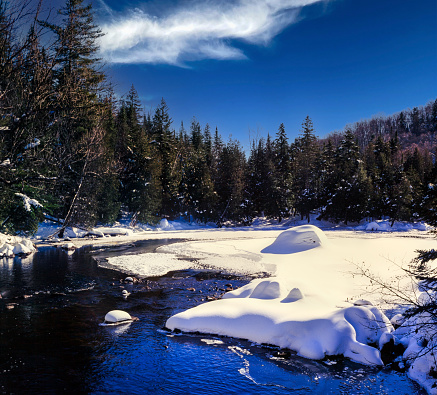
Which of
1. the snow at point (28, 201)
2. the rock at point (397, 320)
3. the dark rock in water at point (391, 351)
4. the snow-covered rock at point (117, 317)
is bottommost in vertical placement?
the dark rock in water at point (391, 351)

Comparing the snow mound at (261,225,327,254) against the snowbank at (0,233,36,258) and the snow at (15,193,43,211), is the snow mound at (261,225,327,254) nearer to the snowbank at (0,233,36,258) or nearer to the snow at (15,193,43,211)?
the snow at (15,193,43,211)

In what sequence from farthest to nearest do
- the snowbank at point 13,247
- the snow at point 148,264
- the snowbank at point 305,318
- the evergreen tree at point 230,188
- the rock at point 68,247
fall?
the evergreen tree at point 230,188
the rock at point 68,247
the snowbank at point 13,247
the snow at point 148,264
the snowbank at point 305,318

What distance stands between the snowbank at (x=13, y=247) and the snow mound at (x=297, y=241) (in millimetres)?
17750

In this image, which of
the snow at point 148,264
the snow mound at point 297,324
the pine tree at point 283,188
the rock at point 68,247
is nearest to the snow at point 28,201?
the rock at point 68,247

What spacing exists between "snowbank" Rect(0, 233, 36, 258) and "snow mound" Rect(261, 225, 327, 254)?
1775 cm

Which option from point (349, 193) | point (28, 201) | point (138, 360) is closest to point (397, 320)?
point (138, 360)

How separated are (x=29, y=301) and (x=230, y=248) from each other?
1672 centimetres

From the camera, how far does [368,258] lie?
1956cm

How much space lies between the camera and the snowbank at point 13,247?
2123 centimetres

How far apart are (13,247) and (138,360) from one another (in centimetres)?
1931

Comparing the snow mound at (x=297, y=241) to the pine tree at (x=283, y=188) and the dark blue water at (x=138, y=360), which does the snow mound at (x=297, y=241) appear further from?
the pine tree at (x=283, y=188)

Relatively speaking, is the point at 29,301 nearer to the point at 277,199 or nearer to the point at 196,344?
the point at 196,344

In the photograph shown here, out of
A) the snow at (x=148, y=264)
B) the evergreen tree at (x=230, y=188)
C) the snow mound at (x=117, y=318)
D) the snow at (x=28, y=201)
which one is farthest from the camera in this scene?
the evergreen tree at (x=230, y=188)

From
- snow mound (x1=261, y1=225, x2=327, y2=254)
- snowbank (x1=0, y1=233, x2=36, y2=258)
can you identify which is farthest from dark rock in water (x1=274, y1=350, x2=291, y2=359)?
snowbank (x1=0, y1=233, x2=36, y2=258)
